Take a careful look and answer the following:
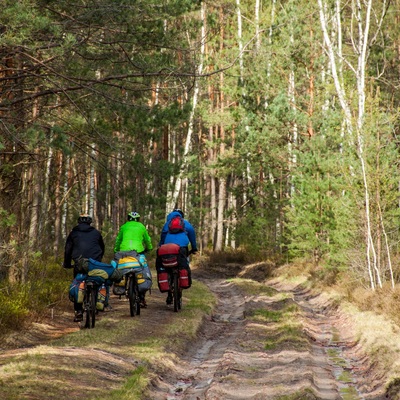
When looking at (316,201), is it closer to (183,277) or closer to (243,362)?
(183,277)

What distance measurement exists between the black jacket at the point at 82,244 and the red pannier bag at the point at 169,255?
92.1 inches

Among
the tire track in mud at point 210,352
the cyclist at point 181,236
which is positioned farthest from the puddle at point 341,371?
the cyclist at point 181,236

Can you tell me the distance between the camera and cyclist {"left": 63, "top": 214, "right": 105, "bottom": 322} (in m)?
13.0

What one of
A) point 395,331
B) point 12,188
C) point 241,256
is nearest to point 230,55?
point 241,256

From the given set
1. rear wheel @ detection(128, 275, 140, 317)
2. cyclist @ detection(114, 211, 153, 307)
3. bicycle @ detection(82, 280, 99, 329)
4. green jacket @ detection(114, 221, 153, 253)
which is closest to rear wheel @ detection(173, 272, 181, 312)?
cyclist @ detection(114, 211, 153, 307)

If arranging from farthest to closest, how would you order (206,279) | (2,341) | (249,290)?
(206,279) → (249,290) → (2,341)

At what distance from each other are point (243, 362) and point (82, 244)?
4003mm

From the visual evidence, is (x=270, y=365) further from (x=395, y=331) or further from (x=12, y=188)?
(x=12, y=188)

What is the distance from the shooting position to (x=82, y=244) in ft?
42.7

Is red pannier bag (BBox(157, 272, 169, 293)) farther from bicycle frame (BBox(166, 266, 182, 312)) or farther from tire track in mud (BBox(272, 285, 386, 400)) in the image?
tire track in mud (BBox(272, 285, 386, 400))

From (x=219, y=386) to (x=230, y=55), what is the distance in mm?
29818

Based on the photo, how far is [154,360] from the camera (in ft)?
33.8

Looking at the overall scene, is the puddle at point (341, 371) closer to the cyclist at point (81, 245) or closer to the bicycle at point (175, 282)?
the bicycle at point (175, 282)

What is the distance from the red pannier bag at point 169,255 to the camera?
50.2 feet
